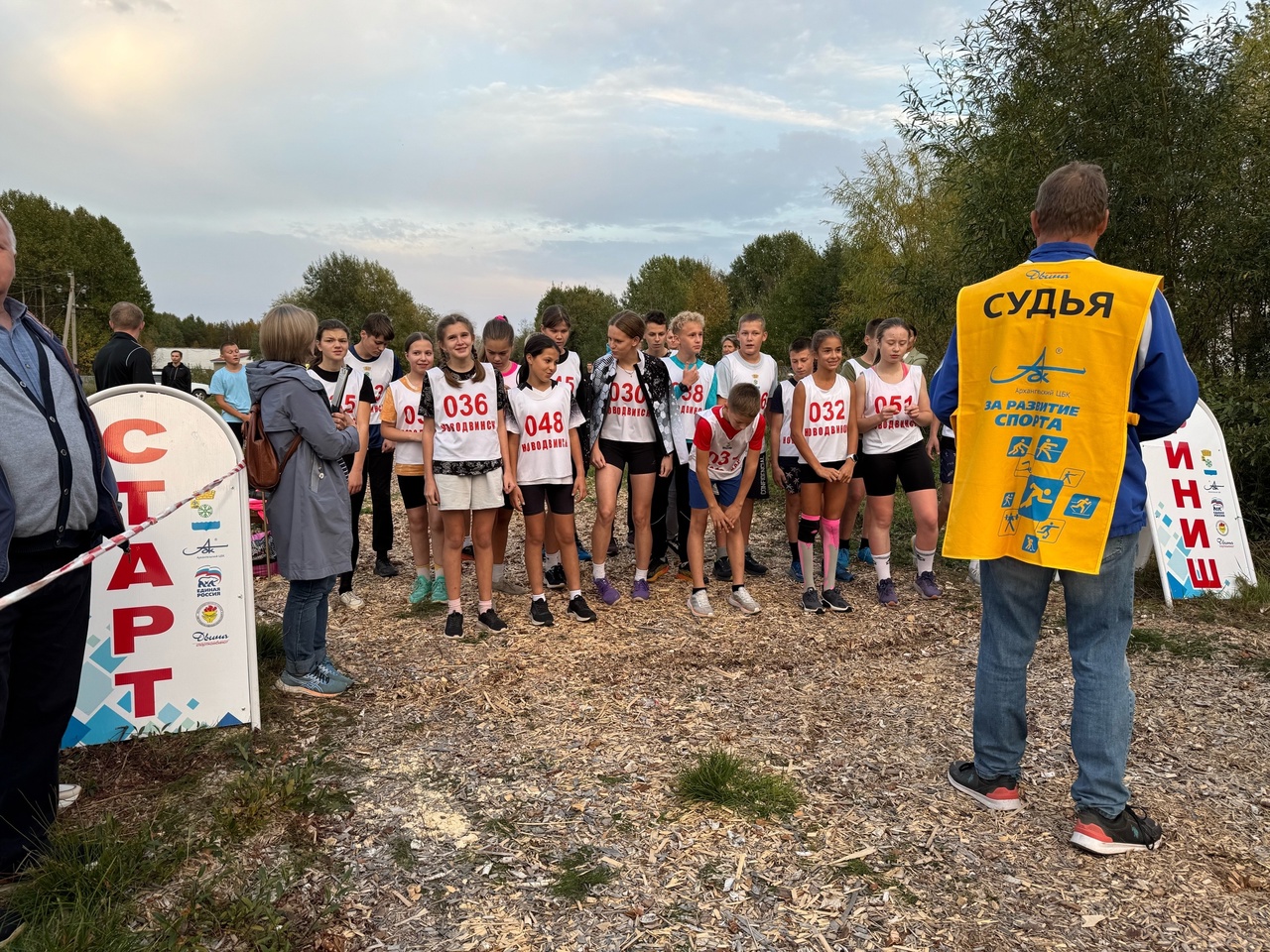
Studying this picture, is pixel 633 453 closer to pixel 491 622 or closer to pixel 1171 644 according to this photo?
pixel 491 622

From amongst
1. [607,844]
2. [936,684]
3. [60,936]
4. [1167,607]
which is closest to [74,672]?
[60,936]

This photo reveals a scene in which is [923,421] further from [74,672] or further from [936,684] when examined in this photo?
[74,672]

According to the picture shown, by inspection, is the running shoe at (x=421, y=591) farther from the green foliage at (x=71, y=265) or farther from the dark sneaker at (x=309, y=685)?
the green foliage at (x=71, y=265)

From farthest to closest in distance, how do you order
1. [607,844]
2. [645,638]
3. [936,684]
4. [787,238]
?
[787,238], [645,638], [936,684], [607,844]

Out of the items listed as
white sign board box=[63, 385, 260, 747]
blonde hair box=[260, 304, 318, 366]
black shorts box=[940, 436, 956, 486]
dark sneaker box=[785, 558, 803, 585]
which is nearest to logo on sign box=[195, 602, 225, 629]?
white sign board box=[63, 385, 260, 747]

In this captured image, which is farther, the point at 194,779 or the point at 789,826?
the point at 194,779

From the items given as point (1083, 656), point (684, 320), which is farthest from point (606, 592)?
point (1083, 656)

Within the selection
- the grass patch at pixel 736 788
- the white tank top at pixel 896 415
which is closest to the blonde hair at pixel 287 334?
the grass patch at pixel 736 788

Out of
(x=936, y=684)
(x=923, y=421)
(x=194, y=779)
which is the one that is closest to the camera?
(x=194, y=779)

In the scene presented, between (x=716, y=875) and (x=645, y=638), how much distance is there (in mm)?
2497

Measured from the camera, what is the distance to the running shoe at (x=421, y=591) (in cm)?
600

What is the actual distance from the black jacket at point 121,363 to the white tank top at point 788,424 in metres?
5.02

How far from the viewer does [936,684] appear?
4.40 m

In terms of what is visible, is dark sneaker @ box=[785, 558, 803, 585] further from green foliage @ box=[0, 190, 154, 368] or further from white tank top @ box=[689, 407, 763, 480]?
green foliage @ box=[0, 190, 154, 368]
